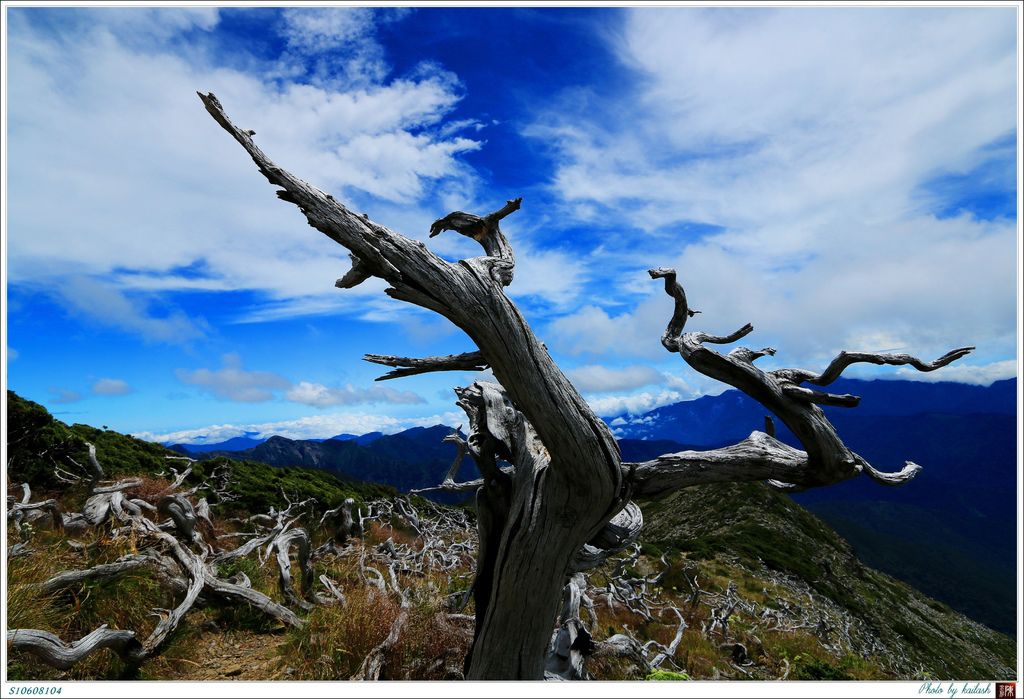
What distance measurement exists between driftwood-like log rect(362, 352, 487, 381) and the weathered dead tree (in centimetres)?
1

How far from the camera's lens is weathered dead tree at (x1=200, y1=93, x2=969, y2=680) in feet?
10.6

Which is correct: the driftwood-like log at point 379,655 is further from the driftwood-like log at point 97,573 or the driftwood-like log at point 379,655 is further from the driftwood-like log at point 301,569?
the driftwood-like log at point 97,573

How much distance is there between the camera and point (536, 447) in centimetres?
456

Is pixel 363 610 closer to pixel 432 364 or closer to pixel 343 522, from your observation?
pixel 432 364

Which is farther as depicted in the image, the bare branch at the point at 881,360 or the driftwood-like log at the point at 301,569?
the driftwood-like log at the point at 301,569

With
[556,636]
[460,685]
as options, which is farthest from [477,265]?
[556,636]

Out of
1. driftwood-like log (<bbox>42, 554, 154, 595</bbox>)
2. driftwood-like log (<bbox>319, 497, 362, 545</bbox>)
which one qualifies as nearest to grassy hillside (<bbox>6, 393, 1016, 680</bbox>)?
driftwood-like log (<bbox>42, 554, 154, 595</bbox>)

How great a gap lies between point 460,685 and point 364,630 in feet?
Result: 7.66

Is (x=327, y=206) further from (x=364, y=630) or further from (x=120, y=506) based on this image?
(x=120, y=506)

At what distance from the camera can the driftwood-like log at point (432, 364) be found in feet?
12.4

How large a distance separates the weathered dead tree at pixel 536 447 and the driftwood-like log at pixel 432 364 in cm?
1

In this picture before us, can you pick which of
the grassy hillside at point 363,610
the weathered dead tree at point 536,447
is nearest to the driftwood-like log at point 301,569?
the grassy hillside at point 363,610

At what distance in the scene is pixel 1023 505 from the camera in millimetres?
4512

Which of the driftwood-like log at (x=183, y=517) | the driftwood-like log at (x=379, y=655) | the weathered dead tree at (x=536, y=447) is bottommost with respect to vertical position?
the driftwood-like log at (x=379, y=655)
